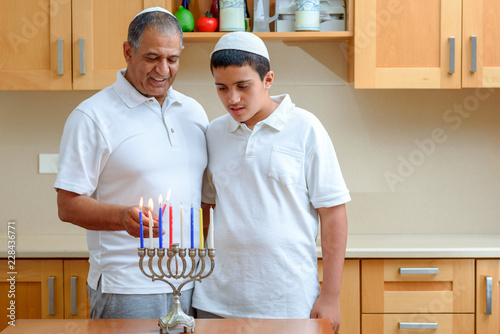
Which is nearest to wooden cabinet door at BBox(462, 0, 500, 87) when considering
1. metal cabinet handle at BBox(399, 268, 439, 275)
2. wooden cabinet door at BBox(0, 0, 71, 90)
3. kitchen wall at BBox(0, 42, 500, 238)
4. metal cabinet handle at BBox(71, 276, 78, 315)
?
kitchen wall at BBox(0, 42, 500, 238)

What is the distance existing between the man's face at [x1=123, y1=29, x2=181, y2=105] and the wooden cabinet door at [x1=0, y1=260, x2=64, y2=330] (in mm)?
1028

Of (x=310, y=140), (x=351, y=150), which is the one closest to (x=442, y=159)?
(x=351, y=150)

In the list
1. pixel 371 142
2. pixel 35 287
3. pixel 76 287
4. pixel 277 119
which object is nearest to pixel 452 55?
pixel 371 142

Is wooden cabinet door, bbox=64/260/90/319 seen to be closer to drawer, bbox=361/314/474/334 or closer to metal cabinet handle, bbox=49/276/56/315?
metal cabinet handle, bbox=49/276/56/315

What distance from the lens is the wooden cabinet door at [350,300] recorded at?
2396 mm

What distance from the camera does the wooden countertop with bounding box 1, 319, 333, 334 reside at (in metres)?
1.39

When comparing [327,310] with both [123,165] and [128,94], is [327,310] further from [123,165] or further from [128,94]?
[128,94]

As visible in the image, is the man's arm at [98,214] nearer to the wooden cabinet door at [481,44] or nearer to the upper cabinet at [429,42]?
the upper cabinet at [429,42]

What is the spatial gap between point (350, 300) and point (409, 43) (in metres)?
1.06

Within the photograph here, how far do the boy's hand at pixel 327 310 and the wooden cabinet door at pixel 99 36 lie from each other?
1.36 metres

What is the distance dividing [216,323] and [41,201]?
1.76 metres

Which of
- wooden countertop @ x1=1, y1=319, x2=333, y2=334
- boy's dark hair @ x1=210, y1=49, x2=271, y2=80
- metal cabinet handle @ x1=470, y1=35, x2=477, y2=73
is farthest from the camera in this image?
metal cabinet handle @ x1=470, y1=35, x2=477, y2=73

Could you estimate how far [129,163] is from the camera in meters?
1.65

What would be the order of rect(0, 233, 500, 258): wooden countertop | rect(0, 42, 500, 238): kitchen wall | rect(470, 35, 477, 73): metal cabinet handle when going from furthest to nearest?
rect(0, 42, 500, 238): kitchen wall → rect(470, 35, 477, 73): metal cabinet handle → rect(0, 233, 500, 258): wooden countertop
